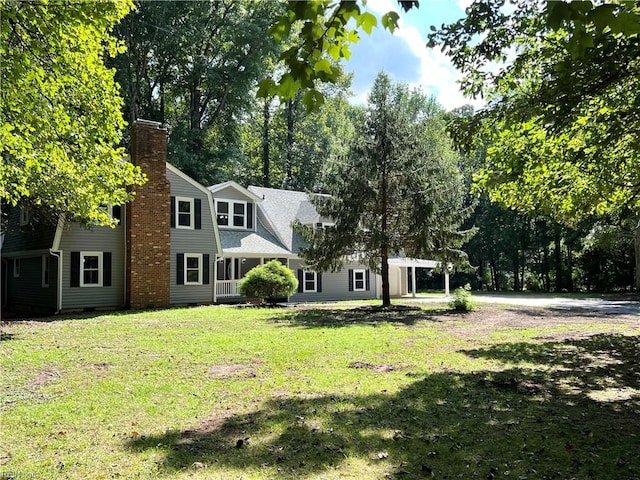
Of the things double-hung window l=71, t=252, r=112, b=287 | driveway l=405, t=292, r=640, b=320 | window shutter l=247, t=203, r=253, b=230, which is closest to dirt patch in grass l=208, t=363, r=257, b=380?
double-hung window l=71, t=252, r=112, b=287

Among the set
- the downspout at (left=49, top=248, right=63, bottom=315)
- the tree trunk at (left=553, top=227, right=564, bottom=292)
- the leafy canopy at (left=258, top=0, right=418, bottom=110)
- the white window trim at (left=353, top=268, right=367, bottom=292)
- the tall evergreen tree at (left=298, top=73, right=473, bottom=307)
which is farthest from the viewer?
the tree trunk at (left=553, top=227, right=564, bottom=292)

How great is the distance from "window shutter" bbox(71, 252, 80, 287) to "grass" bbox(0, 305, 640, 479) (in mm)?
8319

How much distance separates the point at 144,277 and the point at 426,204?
37.0 ft

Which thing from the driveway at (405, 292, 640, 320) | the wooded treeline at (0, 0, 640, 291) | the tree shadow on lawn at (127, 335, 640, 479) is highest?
the wooded treeline at (0, 0, 640, 291)

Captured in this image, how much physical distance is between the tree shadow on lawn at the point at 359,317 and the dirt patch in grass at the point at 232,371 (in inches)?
210

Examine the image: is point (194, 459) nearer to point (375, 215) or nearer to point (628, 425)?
point (628, 425)

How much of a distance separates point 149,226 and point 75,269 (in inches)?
123

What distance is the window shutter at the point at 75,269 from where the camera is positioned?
18.1 meters

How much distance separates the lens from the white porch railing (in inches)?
853

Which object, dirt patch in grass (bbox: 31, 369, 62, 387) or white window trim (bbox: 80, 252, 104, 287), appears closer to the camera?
dirt patch in grass (bbox: 31, 369, 62, 387)

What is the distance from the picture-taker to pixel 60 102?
8891 mm

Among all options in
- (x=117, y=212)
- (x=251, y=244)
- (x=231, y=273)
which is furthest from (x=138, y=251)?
(x=251, y=244)

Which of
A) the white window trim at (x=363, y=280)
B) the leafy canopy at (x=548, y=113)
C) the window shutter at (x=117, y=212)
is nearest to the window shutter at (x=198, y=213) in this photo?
the window shutter at (x=117, y=212)

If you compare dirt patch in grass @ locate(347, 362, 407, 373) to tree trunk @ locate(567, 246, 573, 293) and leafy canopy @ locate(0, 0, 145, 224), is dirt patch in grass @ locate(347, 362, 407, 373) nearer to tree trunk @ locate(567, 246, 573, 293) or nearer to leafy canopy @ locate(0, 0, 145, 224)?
Result: leafy canopy @ locate(0, 0, 145, 224)
